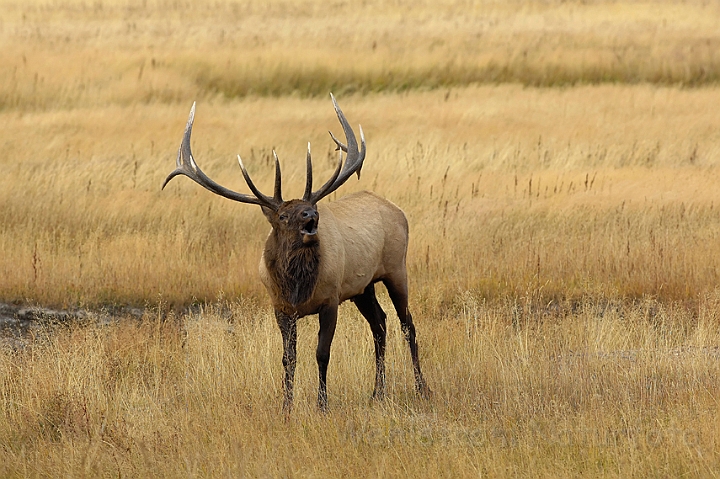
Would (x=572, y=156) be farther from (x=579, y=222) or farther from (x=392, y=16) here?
(x=392, y=16)

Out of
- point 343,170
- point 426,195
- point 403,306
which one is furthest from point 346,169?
point 426,195

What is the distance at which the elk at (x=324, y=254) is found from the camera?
241 inches

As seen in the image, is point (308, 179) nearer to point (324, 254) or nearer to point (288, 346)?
point (324, 254)

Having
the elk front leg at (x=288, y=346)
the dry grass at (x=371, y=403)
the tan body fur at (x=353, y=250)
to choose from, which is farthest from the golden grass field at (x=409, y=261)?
the tan body fur at (x=353, y=250)

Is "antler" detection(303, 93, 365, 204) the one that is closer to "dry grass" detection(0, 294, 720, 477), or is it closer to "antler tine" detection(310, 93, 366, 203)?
"antler tine" detection(310, 93, 366, 203)

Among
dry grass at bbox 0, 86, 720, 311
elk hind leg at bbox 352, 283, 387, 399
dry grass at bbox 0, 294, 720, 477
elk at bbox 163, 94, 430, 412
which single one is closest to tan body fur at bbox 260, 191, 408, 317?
elk at bbox 163, 94, 430, 412

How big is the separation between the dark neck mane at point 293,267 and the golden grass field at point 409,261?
75 centimetres

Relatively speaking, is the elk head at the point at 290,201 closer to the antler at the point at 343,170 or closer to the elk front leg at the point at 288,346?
the antler at the point at 343,170

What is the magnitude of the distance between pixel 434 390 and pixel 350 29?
2500cm

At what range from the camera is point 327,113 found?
19.6m

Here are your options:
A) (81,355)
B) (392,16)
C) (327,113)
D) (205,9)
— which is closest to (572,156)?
(327,113)

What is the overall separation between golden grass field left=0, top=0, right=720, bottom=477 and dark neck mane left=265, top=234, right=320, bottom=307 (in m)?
0.75

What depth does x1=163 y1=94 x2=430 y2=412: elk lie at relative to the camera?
6121mm

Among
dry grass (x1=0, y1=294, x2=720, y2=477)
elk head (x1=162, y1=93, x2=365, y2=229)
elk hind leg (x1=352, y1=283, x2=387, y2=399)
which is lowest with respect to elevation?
dry grass (x1=0, y1=294, x2=720, y2=477)
